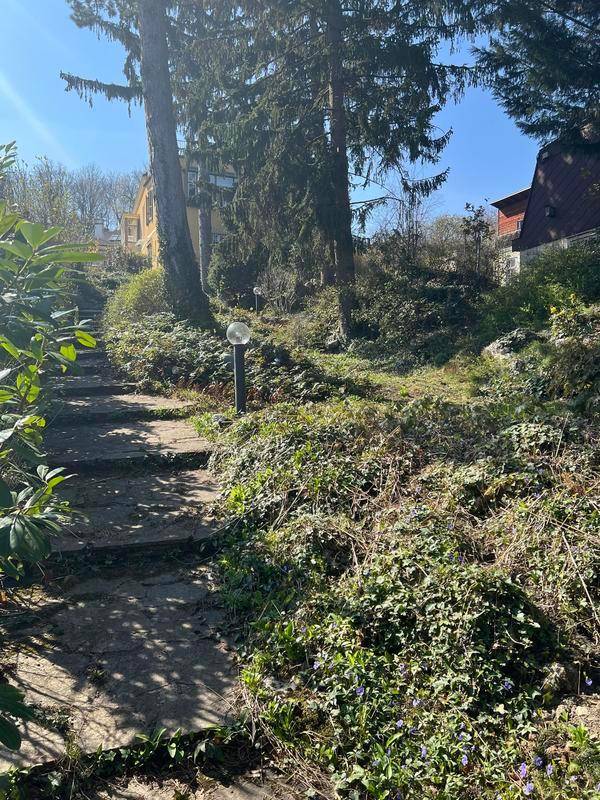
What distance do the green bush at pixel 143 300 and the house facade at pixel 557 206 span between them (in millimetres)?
7896

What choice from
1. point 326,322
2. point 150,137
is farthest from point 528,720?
point 326,322

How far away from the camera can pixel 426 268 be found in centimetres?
1339

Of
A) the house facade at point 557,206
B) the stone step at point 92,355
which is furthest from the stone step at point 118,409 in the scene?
the house facade at point 557,206

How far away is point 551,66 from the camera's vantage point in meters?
8.33

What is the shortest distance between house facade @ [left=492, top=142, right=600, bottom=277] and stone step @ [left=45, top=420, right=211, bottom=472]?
10.2 metres

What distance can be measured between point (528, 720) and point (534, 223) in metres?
15.5

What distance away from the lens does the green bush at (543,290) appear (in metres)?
8.51

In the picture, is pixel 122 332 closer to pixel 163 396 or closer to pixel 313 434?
pixel 163 396

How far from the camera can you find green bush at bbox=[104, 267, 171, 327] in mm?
10734

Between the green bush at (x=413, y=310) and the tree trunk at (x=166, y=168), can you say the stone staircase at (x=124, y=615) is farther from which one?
the green bush at (x=413, y=310)

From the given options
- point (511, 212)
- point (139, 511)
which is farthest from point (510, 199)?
A: point (139, 511)

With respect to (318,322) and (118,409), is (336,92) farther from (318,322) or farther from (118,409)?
(118,409)

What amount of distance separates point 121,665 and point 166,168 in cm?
984

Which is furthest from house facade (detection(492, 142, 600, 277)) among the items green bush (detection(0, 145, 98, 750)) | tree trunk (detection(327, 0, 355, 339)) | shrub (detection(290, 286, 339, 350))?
green bush (detection(0, 145, 98, 750))
